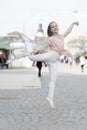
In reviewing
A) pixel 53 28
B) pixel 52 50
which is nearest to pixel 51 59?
pixel 52 50

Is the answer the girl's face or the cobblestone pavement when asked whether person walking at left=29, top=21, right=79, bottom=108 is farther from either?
the cobblestone pavement

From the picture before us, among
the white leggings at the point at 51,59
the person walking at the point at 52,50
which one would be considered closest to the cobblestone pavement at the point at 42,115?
the white leggings at the point at 51,59

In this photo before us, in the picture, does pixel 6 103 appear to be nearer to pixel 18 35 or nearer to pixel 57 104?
pixel 57 104

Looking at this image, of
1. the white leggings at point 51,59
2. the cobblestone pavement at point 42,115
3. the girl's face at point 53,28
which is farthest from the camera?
the girl's face at point 53,28

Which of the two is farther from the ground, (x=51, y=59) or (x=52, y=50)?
(x=52, y=50)

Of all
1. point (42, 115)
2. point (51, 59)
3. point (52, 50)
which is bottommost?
point (42, 115)

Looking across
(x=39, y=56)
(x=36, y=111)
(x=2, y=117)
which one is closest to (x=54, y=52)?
(x=39, y=56)

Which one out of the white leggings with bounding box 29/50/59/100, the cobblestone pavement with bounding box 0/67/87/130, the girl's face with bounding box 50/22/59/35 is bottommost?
the cobblestone pavement with bounding box 0/67/87/130

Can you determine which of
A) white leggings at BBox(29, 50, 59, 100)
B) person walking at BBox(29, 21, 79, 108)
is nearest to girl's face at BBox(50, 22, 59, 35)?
person walking at BBox(29, 21, 79, 108)

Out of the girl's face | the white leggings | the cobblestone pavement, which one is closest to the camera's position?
the cobblestone pavement

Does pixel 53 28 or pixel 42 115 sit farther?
pixel 53 28

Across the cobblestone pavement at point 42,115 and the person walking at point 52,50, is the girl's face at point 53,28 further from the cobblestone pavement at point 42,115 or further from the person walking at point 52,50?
the cobblestone pavement at point 42,115

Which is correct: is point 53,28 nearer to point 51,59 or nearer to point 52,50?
point 52,50

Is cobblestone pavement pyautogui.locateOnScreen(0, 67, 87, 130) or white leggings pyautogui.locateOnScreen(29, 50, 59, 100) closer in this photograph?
cobblestone pavement pyautogui.locateOnScreen(0, 67, 87, 130)
